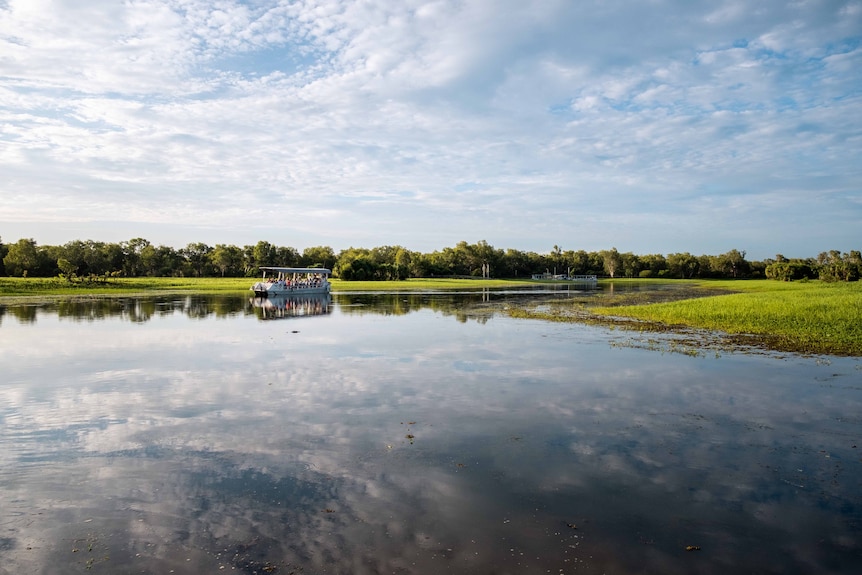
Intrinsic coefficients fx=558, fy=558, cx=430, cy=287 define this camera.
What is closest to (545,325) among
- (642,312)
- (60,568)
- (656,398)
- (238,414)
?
(642,312)

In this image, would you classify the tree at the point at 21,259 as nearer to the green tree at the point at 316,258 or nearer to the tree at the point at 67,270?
the tree at the point at 67,270

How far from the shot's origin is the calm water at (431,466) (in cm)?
667

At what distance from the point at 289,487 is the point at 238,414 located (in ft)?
15.3

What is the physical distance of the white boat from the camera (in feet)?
208

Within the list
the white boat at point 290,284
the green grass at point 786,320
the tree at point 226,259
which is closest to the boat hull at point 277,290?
the white boat at point 290,284

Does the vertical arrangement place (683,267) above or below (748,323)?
above

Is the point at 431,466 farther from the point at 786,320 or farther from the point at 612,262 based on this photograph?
Answer: the point at 612,262

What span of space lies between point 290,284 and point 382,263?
61.4 meters

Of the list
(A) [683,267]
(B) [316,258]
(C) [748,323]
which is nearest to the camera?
(C) [748,323]

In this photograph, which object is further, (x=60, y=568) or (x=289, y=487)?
(x=289, y=487)

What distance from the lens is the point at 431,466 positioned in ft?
30.7

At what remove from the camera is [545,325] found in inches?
1234

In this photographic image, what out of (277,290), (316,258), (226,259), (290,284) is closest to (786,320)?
(277,290)

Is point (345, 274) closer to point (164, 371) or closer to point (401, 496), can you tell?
point (164, 371)
